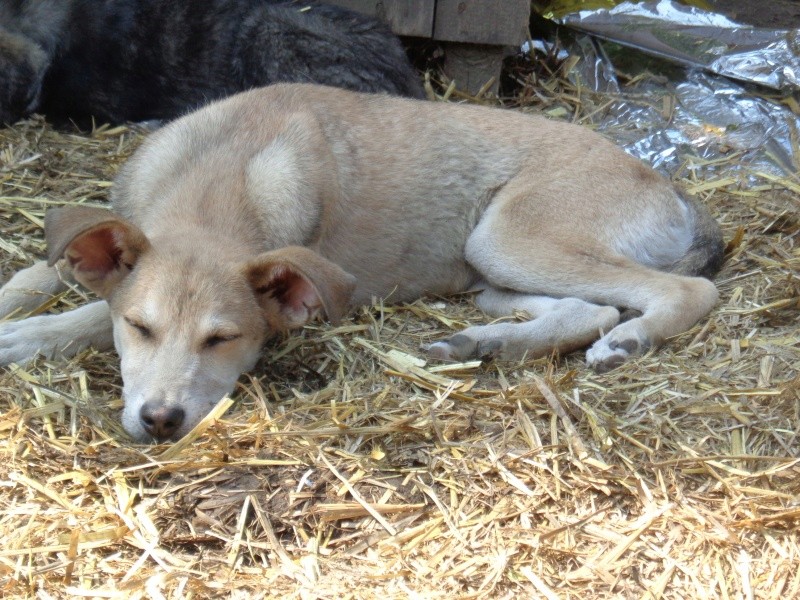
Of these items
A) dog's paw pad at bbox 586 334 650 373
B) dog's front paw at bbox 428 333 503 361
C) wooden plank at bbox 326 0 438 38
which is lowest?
dog's front paw at bbox 428 333 503 361

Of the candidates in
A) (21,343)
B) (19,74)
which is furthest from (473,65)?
(21,343)

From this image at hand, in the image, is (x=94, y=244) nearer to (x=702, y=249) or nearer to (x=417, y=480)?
(x=417, y=480)

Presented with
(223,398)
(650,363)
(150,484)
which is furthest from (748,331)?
(150,484)

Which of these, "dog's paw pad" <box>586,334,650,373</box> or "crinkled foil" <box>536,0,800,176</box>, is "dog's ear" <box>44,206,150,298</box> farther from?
"crinkled foil" <box>536,0,800,176</box>

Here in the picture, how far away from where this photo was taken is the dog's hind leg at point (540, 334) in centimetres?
465

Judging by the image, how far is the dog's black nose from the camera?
3.70 metres

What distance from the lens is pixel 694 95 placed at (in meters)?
7.34

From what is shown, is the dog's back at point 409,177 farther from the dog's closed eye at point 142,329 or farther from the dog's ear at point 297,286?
the dog's closed eye at point 142,329

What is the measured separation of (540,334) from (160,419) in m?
1.89

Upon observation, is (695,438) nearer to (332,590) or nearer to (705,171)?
(332,590)

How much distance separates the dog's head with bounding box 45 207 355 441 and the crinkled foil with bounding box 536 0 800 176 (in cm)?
365

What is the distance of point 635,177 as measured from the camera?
537 cm

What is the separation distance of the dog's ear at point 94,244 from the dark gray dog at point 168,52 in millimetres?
3116

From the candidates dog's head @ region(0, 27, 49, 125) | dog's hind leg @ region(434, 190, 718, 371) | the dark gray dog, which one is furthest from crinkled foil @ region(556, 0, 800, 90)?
dog's head @ region(0, 27, 49, 125)
